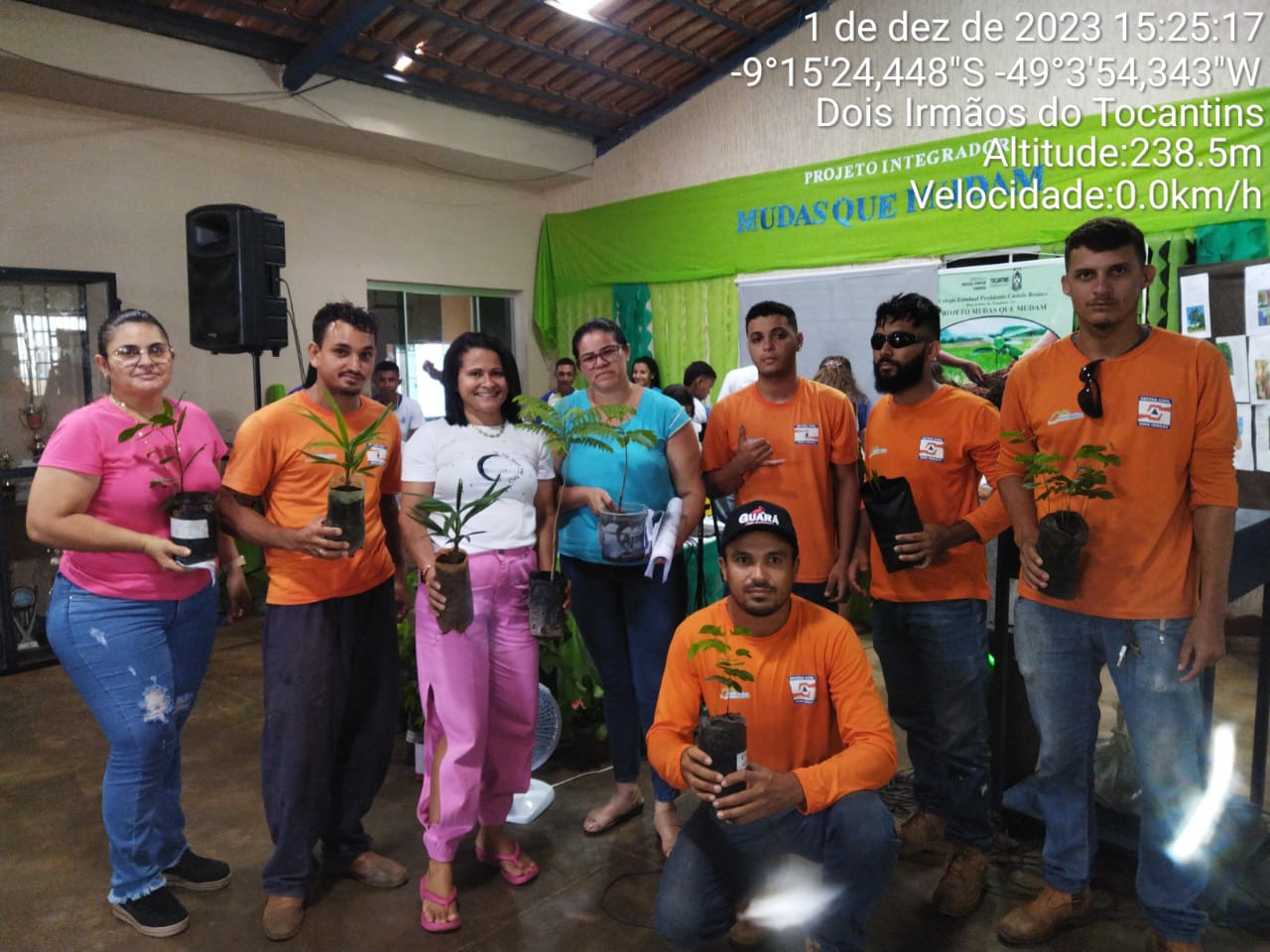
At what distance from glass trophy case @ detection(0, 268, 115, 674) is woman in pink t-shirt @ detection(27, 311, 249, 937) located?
3.43m

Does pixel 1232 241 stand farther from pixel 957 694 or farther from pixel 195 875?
pixel 195 875

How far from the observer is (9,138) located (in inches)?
230

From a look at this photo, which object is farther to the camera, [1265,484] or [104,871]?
[104,871]

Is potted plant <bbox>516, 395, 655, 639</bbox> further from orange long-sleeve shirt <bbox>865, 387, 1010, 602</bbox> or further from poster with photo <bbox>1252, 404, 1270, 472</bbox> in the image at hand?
poster with photo <bbox>1252, 404, 1270, 472</bbox>

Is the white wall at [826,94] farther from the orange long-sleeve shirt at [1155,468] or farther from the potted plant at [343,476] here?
the potted plant at [343,476]

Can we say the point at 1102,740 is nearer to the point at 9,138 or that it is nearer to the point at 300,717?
the point at 300,717

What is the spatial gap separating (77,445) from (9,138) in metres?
4.97

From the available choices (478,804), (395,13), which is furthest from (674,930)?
(395,13)

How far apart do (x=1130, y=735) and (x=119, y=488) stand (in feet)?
8.70

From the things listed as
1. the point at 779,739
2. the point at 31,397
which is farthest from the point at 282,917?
the point at 31,397

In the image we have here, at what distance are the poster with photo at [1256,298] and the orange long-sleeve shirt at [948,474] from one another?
2.82 ft

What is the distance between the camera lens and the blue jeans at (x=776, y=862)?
1929mm

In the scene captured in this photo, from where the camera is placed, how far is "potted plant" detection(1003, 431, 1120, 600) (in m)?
2.03

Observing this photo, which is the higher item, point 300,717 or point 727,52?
point 727,52
